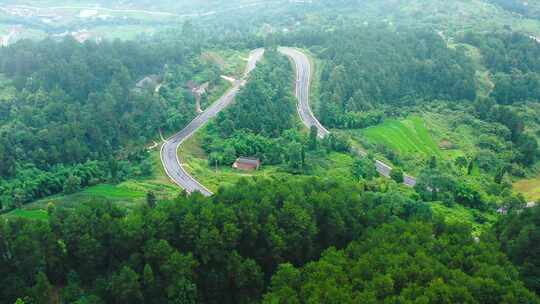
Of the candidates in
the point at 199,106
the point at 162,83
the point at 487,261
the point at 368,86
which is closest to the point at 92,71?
the point at 162,83

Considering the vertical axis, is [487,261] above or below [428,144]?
above

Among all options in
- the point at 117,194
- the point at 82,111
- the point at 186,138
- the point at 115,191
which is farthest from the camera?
the point at 186,138

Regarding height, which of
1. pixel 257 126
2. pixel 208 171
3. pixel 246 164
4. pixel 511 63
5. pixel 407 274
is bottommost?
pixel 208 171

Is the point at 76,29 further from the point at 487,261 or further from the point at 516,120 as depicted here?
the point at 487,261

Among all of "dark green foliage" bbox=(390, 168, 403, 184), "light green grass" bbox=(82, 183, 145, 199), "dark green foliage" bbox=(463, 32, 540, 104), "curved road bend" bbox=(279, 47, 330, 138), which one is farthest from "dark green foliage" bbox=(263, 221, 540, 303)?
"dark green foliage" bbox=(463, 32, 540, 104)

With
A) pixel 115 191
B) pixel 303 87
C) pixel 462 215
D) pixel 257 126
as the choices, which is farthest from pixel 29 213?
pixel 303 87

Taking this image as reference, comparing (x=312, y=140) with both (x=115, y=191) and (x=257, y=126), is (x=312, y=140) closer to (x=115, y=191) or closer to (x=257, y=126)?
(x=257, y=126)

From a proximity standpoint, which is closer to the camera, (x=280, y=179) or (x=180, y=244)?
(x=180, y=244)
